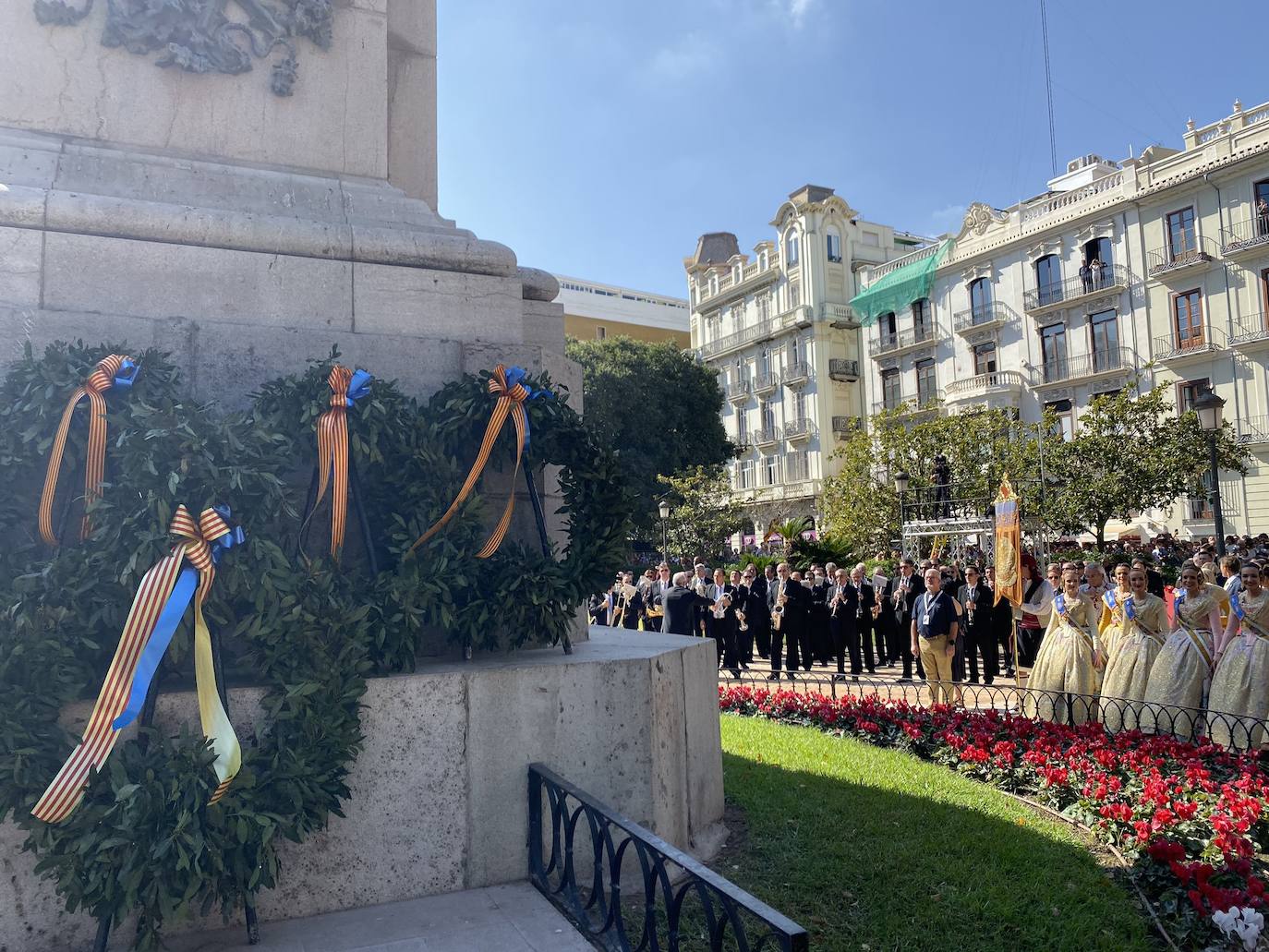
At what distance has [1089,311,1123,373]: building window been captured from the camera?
38156 mm

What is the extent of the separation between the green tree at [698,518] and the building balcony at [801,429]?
10249mm

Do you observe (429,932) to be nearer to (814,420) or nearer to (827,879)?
(827,879)

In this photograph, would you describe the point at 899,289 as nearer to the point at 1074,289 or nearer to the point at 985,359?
the point at 985,359

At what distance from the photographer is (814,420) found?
170ft

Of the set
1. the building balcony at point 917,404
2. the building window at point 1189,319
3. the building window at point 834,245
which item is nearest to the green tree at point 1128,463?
the building window at point 1189,319

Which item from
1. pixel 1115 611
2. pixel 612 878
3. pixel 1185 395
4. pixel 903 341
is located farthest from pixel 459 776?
pixel 903 341

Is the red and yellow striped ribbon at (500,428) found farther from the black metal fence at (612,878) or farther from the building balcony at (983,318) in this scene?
the building balcony at (983,318)

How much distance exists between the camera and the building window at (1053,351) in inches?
1576

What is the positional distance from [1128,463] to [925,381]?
17.5 m

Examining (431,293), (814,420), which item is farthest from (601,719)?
(814,420)

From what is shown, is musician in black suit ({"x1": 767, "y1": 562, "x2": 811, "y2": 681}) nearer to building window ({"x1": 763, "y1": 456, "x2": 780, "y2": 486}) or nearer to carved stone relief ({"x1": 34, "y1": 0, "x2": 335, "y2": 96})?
carved stone relief ({"x1": 34, "y1": 0, "x2": 335, "y2": 96})

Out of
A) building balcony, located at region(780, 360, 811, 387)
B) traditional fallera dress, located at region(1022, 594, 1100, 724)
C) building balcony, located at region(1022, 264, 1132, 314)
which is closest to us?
traditional fallera dress, located at region(1022, 594, 1100, 724)

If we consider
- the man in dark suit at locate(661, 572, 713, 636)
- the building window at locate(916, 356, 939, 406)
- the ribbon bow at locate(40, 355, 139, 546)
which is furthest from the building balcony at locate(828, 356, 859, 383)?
the ribbon bow at locate(40, 355, 139, 546)

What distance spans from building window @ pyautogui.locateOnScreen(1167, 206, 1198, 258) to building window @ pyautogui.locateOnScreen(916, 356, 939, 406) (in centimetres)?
1170
